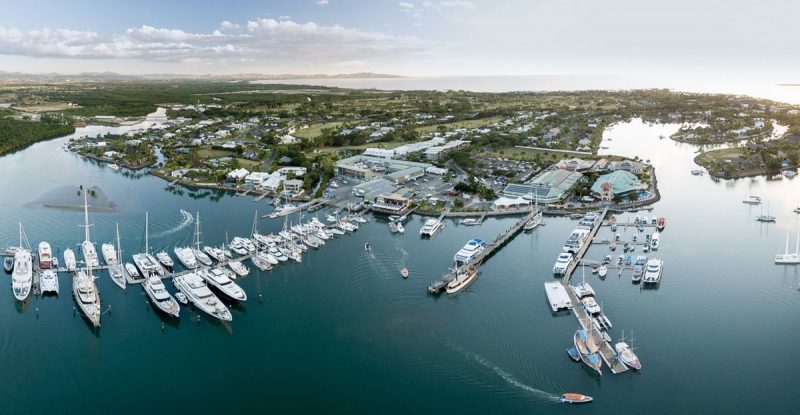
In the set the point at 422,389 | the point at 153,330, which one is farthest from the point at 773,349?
the point at 153,330

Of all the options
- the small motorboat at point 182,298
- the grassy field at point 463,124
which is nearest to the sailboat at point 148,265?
the small motorboat at point 182,298

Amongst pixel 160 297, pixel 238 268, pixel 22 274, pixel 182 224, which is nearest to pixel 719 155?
pixel 238 268

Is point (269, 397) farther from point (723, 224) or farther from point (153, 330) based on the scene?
point (723, 224)

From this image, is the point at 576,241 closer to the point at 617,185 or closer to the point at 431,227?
the point at 431,227

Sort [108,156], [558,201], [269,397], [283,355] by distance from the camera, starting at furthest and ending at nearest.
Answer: [108,156], [558,201], [283,355], [269,397]

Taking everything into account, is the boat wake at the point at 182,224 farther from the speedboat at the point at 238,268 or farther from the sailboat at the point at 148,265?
the speedboat at the point at 238,268

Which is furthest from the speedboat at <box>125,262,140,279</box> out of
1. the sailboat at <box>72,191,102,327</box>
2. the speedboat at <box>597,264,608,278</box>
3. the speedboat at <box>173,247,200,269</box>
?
the speedboat at <box>597,264,608,278</box>
